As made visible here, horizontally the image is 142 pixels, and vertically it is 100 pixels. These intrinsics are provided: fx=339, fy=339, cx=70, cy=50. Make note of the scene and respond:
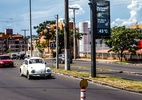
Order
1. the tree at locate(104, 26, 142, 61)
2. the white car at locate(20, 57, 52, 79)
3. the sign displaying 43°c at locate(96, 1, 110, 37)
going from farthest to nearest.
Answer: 1. the tree at locate(104, 26, 142, 61)
2. the sign displaying 43°c at locate(96, 1, 110, 37)
3. the white car at locate(20, 57, 52, 79)

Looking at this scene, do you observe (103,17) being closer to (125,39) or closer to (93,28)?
(93,28)

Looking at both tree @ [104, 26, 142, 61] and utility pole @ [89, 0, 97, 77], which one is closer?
utility pole @ [89, 0, 97, 77]

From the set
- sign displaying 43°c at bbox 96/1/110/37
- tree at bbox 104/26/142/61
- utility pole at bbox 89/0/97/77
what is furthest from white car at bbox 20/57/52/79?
tree at bbox 104/26/142/61

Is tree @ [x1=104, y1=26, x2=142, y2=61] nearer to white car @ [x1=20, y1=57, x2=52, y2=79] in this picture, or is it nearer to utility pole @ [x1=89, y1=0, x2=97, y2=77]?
utility pole @ [x1=89, y1=0, x2=97, y2=77]

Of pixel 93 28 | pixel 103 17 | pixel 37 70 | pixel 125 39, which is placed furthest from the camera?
pixel 125 39

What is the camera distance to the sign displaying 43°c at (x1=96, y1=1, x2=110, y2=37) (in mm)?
24066

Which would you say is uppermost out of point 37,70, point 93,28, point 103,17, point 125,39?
point 103,17

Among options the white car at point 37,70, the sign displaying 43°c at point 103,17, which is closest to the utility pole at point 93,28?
the sign displaying 43°c at point 103,17

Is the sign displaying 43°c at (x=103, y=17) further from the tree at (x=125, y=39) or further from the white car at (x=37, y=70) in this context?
the tree at (x=125, y=39)

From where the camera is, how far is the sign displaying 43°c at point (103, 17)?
2407cm

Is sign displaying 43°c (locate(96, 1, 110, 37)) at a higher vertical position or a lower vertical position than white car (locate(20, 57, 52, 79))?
higher

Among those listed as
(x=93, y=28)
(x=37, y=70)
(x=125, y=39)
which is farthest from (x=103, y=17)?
(x=125, y=39)

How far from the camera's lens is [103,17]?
24.2 metres

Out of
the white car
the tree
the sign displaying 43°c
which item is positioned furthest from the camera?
the tree
